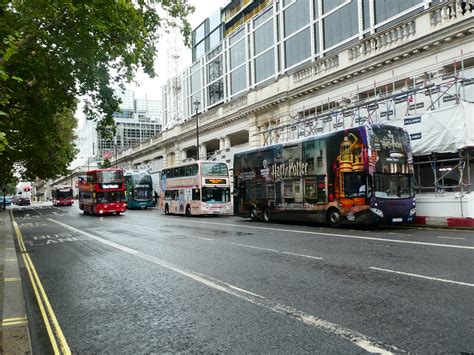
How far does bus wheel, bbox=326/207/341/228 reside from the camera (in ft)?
56.4

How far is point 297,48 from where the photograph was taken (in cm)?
4450

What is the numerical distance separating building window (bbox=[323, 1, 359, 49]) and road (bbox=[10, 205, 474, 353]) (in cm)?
2988

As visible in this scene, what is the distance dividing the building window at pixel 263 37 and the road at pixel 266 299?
42.4m

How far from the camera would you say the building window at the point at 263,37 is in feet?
162

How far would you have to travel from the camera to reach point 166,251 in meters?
11.5

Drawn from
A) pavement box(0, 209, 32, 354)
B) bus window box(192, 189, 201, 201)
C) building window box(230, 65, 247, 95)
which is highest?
building window box(230, 65, 247, 95)

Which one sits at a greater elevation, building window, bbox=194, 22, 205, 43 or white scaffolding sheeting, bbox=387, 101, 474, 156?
building window, bbox=194, 22, 205, 43

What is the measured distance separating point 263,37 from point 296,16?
7.60 m

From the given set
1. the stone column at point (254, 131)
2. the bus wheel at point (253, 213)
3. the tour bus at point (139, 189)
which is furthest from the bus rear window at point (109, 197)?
the bus wheel at point (253, 213)

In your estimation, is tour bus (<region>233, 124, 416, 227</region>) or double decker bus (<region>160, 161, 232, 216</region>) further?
double decker bus (<region>160, 161, 232, 216</region>)

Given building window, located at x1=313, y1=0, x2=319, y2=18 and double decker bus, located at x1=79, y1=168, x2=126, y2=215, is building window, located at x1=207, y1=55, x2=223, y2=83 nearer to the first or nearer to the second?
building window, located at x1=313, y1=0, x2=319, y2=18

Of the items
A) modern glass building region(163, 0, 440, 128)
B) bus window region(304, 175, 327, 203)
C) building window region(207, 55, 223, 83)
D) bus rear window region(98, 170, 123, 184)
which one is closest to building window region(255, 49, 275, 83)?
modern glass building region(163, 0, 440, 128)

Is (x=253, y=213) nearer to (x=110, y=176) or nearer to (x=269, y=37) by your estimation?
(x=110, y=176)

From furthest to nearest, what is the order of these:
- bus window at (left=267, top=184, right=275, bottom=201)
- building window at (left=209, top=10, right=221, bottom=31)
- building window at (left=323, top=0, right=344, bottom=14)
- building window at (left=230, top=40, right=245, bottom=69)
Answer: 1. building window at (left=209, top=10, right=221, bottom=31)
2. building window at (left=230, top=40, right=245, bottom=69)
3. building window at (left=323, top=0, right=344, bottom=14)
4. bus window at (left=267, top=184, right=275, bottom=201)
